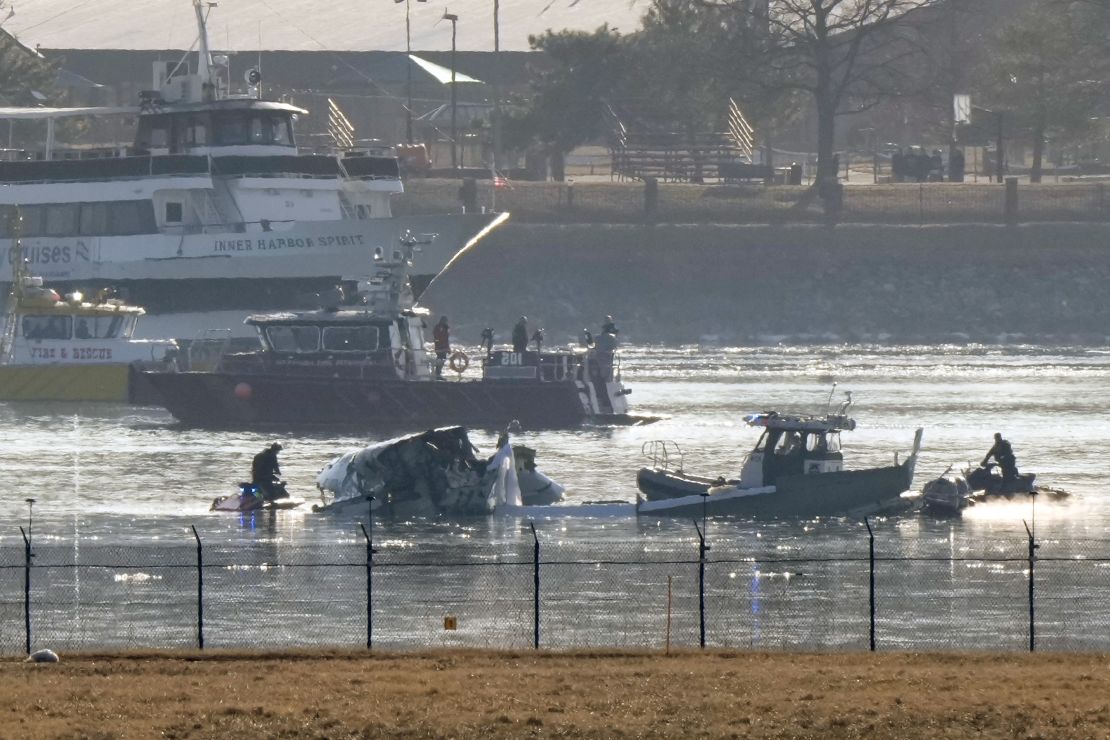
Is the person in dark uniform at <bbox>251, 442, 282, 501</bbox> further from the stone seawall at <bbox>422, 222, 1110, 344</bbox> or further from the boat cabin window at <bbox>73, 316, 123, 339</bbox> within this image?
the stone seawall at <bbox>422, 222, 1110, 344</bbox>

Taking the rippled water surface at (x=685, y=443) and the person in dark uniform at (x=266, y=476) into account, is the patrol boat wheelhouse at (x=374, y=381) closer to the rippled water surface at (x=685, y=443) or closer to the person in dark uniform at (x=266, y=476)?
the rippled water surface at (x=685, y=443)

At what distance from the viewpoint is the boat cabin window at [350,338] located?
187 feet

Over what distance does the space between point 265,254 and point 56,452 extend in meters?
21.2

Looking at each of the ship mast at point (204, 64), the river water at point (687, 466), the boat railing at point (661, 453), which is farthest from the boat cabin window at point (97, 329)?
the boat railing at point (661, 453)

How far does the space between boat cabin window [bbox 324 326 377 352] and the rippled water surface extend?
2159 mm

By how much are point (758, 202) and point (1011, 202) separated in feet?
34.8

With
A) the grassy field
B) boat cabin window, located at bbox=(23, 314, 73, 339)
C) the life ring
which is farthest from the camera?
the grassy field

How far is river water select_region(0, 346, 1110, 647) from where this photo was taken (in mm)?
35125

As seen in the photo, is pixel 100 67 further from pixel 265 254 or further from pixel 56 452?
pixel 56 452

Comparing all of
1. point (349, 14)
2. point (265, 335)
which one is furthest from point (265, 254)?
point (349, 14)

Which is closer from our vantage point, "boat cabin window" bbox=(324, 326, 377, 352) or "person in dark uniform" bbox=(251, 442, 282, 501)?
"person in dark uniform" bbox=(251, 442, 282, 501)

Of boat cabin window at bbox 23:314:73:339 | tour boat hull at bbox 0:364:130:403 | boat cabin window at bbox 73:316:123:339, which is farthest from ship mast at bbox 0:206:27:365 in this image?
boat cabin window at bbox 73:316:123:339

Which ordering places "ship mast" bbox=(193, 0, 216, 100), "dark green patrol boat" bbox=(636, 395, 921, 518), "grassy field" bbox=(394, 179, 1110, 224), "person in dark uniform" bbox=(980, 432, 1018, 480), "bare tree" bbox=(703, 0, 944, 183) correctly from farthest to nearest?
1. "bare tree" bbox=(703, 0, 944, 183)
2. "grassy field" bbox=(394, 179, 1110, 224)
3. "ship mast" bbox=(193, 0, 216, 100)
4. "person in dark uniform" bbox=(980, 432, 1018, 480)
5. "dark green patrol boat" bbox=(636, 395, 921, 518)

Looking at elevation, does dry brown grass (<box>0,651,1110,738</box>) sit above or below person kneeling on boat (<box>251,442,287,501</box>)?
below
